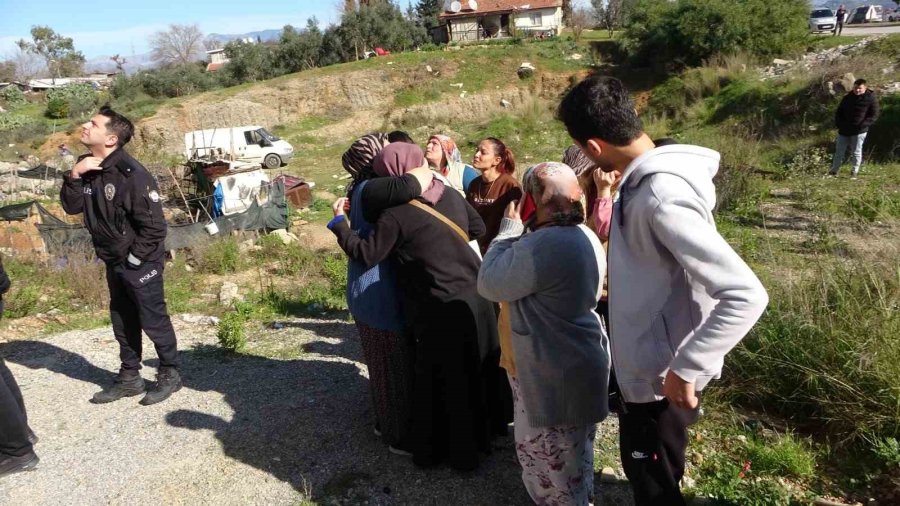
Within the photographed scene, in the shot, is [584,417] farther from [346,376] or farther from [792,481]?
[346,376]

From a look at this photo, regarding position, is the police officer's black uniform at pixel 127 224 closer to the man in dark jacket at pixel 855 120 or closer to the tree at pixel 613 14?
the man in dark jacket at pixel 855 120

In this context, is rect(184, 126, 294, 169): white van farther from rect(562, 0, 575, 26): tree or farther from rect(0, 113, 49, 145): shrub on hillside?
rect(562, 0, 575, 26): tree

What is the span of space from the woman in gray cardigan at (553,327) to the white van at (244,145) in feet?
63.3

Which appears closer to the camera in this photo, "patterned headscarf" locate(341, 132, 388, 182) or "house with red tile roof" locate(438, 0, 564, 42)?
"patterned headscarf" locate(341, 132, 388, 182)

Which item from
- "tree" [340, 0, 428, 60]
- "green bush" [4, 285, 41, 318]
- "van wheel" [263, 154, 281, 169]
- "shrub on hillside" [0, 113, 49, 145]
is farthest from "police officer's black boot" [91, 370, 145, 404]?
"tree" [340, 0, 428, 60]

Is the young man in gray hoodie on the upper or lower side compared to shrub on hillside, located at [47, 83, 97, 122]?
lower

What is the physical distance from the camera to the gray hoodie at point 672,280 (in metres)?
1.58

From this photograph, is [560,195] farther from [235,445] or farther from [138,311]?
[138,311]

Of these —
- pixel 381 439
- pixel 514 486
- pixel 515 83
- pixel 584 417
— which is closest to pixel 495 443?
pixel 514 486

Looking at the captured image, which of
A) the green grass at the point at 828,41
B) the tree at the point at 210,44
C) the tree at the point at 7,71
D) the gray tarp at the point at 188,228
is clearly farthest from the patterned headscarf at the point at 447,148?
the tree at the point at 210,44

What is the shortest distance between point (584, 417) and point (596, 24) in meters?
49.2

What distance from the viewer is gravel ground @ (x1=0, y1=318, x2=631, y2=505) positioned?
3010 millimetres

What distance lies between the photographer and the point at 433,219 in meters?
2.80

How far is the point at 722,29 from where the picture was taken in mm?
21234
